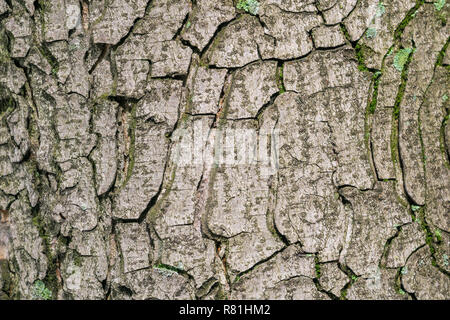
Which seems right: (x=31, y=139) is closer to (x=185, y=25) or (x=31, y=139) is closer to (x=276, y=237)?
(x=185, y=25)

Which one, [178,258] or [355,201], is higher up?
[355,201]

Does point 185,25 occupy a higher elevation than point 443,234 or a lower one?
higher

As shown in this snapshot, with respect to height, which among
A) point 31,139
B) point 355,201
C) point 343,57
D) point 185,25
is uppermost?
point 185,25
